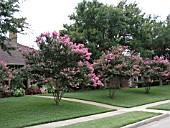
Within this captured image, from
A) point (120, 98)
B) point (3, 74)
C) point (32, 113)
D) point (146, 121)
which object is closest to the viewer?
point (3, 74)

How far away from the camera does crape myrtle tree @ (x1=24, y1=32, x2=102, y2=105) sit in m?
15.3

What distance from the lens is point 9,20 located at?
38.6 feet

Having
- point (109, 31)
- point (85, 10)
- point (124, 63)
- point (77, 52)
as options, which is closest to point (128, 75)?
point (124, 63)

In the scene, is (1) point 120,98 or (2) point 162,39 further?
(2) point 162,39

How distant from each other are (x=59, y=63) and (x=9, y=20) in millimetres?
4455

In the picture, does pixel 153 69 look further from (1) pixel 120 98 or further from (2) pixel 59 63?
(2) pixel 59 63

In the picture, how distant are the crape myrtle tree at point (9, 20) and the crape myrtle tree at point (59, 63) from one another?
3.57 m

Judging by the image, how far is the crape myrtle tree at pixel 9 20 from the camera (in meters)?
11.5

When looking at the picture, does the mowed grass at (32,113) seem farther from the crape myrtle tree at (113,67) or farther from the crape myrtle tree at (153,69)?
the crape myrtle tree at (153,69)

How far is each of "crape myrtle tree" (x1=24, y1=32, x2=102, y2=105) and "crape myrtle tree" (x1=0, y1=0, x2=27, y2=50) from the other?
357 centimetres

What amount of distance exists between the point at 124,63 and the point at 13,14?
35.6 ft

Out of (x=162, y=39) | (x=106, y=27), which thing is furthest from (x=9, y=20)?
(x=162, y=39)

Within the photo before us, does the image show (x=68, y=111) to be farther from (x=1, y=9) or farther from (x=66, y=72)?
(x=1, y=9)

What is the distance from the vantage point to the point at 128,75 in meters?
21.1
